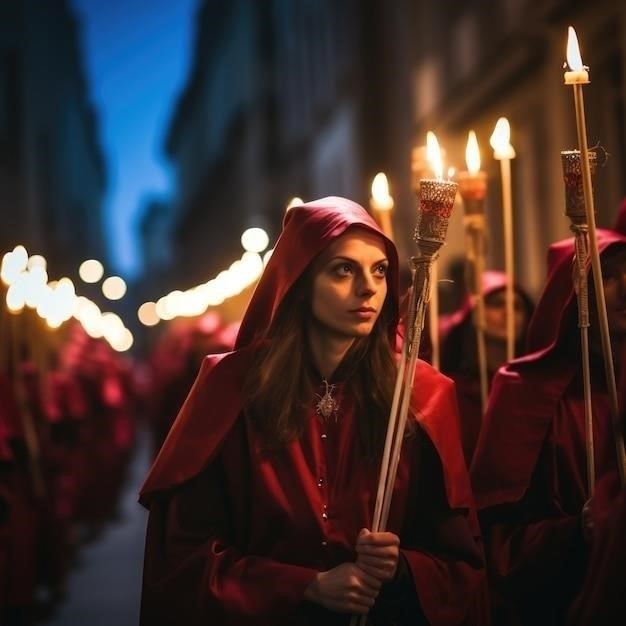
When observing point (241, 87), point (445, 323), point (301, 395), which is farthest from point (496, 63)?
point (241, 87)

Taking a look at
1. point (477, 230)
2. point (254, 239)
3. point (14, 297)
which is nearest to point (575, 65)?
point (477, 230)

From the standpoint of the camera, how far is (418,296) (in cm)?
384

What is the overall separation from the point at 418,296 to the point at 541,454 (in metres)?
0.94

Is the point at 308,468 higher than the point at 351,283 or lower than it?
lower

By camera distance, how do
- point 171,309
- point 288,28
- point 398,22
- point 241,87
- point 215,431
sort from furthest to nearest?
1. point 241,87
2. point 288,28
3. point 398,22
4. point 171,309
5. point 215,431

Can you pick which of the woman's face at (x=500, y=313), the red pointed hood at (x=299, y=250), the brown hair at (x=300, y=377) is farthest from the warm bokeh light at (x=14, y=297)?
the brown hair at (x=300, y=377)

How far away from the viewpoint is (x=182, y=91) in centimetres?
8831

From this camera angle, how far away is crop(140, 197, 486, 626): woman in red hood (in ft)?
12.7

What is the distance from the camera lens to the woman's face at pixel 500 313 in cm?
659

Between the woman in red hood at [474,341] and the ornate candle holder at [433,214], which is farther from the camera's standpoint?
the woman in red hood at [474,341]

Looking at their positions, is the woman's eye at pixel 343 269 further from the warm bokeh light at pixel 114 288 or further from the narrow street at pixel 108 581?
the warm bokeh light at pixel 114 288

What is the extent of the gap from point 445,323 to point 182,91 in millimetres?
82348

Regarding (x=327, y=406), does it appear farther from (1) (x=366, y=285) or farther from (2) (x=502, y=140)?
(2) (x=502, y=140)

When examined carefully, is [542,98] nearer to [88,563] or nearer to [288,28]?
[88,563]
